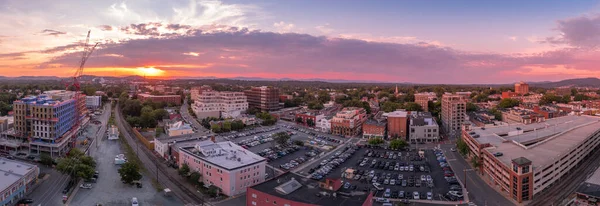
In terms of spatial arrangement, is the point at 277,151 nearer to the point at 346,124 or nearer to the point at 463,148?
the point at 346,124

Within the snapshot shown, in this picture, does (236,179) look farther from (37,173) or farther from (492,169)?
(492,169)

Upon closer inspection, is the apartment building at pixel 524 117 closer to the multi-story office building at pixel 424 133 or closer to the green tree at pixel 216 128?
the multi-story office building at pixel 424 133

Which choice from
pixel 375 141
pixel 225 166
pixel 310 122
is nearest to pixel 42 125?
pixel 225 166

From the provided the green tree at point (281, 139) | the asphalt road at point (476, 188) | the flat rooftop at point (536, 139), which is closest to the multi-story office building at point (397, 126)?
the flat rooftop at point (536, 139)

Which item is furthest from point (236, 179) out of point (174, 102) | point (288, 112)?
point (174, 102)

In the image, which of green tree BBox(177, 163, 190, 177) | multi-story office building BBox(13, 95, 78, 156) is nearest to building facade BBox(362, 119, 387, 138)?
green tree BBox(177, 163, 190, 177)

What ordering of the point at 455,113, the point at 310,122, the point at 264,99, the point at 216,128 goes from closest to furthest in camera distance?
the point at 216,128 → the point at 455,113 → the point at 310,122 → the point at 264,99

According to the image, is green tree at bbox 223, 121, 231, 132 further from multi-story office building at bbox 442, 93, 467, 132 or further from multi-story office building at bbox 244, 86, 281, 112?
multi-story office building at bbox 442, 93, 467, 132
